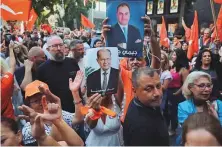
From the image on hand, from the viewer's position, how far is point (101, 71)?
3.26 meters

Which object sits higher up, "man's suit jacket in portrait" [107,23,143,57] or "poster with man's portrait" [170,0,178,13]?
"poster with man's portrait" [170,0,178,13]

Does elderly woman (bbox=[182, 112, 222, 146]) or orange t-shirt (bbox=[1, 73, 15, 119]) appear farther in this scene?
orange t-shirt (bbox=[1, 73, 15, 119])

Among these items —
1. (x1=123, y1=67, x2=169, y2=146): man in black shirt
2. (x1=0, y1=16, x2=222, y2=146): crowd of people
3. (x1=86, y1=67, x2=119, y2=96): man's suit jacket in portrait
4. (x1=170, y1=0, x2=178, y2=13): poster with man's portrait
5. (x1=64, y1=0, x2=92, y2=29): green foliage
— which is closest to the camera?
(x1=0, y1=16, x2=222, y2=146): crowd of people

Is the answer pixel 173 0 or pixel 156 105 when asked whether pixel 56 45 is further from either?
pixel 173 0

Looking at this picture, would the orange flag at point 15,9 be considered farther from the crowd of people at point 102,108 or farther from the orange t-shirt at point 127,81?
the orange t-shirt at point 127,81

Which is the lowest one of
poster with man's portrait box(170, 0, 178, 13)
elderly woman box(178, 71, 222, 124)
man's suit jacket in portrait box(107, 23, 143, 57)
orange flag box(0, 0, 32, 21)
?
elderly woman box(178, 71, 222, 124)

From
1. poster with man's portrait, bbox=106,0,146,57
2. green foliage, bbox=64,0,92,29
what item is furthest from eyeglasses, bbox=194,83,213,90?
green foliage, bbox=64,0,92,29

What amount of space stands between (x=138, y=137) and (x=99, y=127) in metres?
0.52

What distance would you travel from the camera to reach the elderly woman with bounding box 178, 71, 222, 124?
3910mm

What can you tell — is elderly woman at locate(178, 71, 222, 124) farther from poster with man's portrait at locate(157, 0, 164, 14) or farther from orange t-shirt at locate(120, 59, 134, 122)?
poster with man's portrait at locate(157, 0, 164, 14)

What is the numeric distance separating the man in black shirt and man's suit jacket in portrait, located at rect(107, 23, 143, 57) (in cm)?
63

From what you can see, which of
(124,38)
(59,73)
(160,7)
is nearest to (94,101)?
(124,38)

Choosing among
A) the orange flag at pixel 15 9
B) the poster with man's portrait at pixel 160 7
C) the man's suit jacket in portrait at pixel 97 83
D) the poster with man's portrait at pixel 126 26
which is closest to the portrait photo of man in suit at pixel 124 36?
the poster with man's portrait at pixel 126 26

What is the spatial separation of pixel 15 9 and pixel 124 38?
3.63 metres
